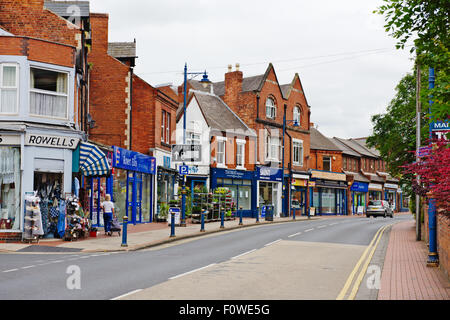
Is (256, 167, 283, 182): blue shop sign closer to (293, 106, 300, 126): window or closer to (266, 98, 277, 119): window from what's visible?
(266, 98, 277, 119): window

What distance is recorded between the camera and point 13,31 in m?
23.2

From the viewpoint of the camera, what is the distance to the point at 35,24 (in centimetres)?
2323

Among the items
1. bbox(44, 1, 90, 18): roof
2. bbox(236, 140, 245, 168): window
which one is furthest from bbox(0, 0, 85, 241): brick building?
bbox(236, 140, 245, 168): window

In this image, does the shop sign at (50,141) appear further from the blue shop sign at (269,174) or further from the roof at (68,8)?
the blue shop sign at (269,174)

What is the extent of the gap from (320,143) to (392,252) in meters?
43.2

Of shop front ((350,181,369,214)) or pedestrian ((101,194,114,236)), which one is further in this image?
shop front ((350,181,369,214))

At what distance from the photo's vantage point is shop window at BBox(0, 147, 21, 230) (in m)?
20.1

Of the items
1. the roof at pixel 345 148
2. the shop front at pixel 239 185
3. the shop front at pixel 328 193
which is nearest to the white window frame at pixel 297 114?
the shop front at pixel 328 193

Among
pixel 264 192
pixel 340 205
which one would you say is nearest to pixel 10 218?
pixel 264 192

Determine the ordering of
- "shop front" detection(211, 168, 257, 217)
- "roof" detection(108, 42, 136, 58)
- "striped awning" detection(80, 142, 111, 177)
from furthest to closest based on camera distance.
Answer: "shop front" detection(211, 168, 257, 217) → "roof" detection(108, 42, 136, 58) → "striped awning" detection(80, 142, 111, 177)

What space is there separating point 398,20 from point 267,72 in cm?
3682

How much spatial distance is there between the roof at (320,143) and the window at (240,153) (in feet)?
52.8

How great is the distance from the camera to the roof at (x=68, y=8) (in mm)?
25922
